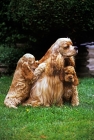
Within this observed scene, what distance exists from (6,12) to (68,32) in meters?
2.67

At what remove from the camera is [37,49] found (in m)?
13.6

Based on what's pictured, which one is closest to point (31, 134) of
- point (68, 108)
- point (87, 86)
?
point (68, 108)

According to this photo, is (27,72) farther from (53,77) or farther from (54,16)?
(54,16)

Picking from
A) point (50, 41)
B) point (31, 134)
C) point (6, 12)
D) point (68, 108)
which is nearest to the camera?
point (31, 134)

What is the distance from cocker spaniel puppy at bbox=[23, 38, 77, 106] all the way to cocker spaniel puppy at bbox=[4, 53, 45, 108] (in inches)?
4.6

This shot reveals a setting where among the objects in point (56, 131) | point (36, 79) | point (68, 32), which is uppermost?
point (68, 32)

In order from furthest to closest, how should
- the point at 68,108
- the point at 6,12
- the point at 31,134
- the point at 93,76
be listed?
the point at 6,12 < the point at 93,76 < the point at 68,108 < the point at 31,134

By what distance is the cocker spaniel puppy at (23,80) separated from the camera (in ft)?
25.3

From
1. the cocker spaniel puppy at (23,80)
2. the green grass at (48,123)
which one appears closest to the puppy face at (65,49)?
the cocker spaniel puppy at (23,80)

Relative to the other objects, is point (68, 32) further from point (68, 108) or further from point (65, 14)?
point (68, 108)

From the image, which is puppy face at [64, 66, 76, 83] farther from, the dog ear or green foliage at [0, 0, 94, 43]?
green foliage at [0, 0, 94, 43]

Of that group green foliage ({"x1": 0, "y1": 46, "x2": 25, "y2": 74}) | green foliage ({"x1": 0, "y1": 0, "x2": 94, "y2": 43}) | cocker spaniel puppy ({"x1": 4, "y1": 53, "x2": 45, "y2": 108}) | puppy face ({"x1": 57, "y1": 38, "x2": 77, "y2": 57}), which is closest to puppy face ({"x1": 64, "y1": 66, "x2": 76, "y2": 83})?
puppy face ({"x1": 57, "y1": 38, "x2": 77, "y2": 57})

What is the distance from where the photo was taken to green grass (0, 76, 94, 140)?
6133mm

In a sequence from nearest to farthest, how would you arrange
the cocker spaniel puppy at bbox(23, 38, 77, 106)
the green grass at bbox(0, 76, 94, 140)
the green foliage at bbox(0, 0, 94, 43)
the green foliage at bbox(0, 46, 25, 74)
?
the green grass at bbox(0, 76, 94, 140)
the cocker spaniel puppy at bbox(23, 38, 77, 106)
the green foliage at bbox(0, 0, 94, 43)
the green foliage at bbox(0, 46, 25, 74)
